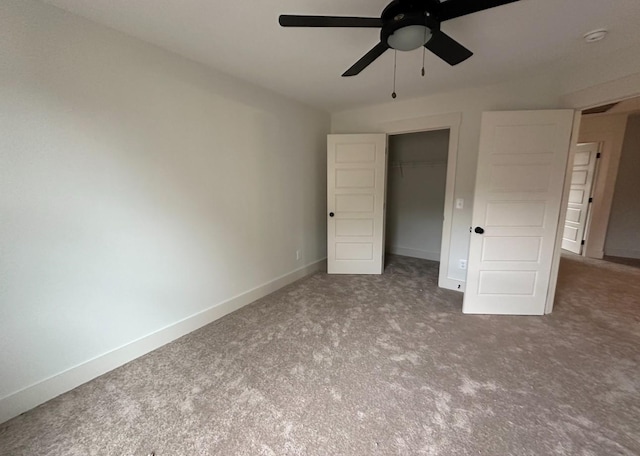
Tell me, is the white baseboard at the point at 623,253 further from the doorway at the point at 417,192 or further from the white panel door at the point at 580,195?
the doorway at the point at 417,192

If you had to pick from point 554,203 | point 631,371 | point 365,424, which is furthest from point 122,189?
point 631,371

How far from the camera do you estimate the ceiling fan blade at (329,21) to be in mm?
1231

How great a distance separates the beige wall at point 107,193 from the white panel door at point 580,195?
5717mm

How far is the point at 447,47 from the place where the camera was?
141 centimetres

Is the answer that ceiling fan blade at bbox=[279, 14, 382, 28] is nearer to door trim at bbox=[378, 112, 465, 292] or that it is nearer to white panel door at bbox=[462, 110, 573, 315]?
white panel door at bbox=[462, 110, 573, 315]

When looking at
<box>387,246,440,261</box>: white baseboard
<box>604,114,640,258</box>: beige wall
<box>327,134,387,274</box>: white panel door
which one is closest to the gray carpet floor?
<box>327,134,387,274</box>: white panel door

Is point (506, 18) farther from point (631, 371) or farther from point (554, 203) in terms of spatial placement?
point (631, 371)

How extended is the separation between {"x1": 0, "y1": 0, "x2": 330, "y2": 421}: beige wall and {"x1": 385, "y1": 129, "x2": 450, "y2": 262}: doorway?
111 inches

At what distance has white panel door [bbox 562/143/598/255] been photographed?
463 cm

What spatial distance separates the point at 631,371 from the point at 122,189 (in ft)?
12.9

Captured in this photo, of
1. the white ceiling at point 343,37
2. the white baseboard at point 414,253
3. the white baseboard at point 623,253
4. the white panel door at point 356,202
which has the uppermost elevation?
the white ceiling at point 343,37

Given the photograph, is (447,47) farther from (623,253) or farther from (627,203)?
(623,253)

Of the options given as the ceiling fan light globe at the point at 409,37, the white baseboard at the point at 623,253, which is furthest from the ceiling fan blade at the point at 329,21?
the white baseboard at the point at 623,253

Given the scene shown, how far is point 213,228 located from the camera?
253 centimetres
